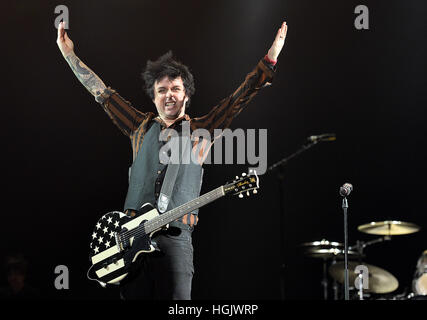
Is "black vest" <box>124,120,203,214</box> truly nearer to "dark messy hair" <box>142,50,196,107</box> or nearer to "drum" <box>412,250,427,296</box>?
"dark messy hair" <box>142,50,196,107</box>

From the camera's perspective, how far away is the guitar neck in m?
3.72

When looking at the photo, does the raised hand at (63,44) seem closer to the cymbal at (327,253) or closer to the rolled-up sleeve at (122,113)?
the rolled-up sleeve at (122,113)

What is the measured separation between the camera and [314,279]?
6820mm

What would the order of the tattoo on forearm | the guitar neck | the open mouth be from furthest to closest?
the tattoo on forearm → the open mouth → the guitar neck

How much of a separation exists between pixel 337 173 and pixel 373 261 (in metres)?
1.17

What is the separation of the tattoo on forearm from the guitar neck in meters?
1.23

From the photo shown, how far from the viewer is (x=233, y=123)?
246 inches

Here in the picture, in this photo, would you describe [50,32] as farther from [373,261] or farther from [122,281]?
[373,261]

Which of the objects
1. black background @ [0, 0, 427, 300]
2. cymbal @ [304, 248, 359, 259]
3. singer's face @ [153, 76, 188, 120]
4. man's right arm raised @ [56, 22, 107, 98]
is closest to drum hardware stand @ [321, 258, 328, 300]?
black background @ [0, 0, 427, 300]

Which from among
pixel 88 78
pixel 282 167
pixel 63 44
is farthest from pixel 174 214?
pixel 282 167

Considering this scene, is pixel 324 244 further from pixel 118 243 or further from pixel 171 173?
pixel 118 243

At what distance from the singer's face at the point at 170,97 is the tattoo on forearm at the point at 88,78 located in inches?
18.0

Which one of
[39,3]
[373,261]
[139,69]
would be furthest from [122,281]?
[373,261]

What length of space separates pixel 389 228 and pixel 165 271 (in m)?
3.28
